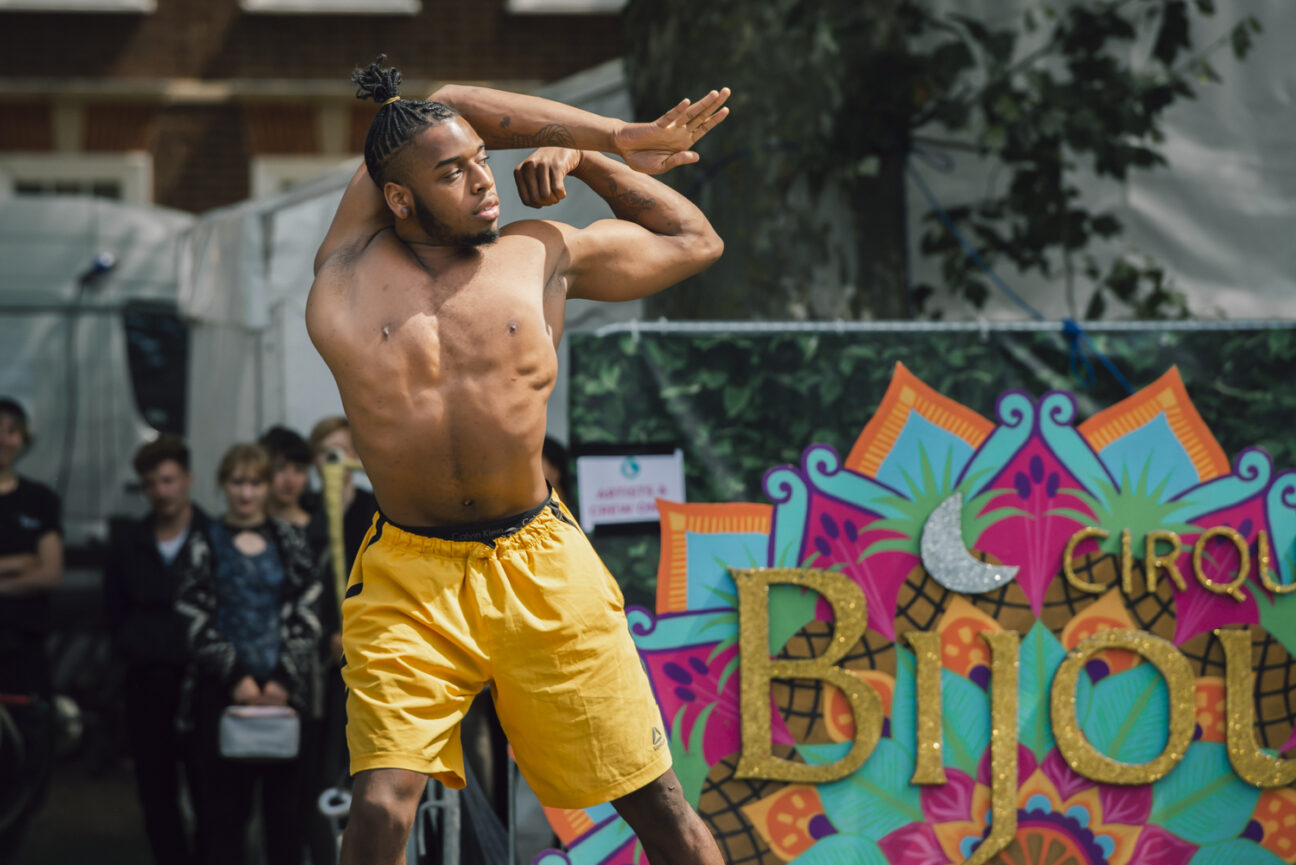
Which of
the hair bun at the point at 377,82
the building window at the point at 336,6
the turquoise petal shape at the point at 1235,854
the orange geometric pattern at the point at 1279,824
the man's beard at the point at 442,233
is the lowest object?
the turquoise petal shape at the point at 1235,854

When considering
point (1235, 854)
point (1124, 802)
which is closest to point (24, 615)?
point (1124, 802)

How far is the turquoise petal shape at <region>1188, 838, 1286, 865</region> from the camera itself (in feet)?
13.0

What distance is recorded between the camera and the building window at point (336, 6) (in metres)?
13.0

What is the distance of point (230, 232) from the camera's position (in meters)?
6.59

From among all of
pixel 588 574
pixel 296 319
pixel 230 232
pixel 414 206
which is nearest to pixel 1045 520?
pixel 588 574

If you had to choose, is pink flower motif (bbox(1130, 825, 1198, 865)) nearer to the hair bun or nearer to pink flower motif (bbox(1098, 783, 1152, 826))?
pink flower motif (bbox(1098, 783, 1152, 826))

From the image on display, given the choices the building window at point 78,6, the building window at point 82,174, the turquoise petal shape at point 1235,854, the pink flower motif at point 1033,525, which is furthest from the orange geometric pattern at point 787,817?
the building window at point 78,6

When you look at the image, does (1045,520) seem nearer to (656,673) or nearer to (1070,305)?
(656,673)

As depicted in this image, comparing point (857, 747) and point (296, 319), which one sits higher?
point (296, 319)

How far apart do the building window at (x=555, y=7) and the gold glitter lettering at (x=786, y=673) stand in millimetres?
10005

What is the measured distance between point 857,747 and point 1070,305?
2.39 meters

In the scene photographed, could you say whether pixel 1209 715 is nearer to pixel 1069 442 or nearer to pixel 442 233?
pixel 1069 442

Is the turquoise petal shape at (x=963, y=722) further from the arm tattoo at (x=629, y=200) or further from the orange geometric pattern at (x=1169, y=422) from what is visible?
the arm tattoo at (x=629, y=200)

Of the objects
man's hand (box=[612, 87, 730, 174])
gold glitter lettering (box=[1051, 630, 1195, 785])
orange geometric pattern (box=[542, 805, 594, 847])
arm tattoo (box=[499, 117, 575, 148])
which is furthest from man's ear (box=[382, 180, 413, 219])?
gold glitter lettering (box=[1051, 630, 1195, 785])
